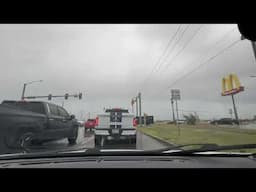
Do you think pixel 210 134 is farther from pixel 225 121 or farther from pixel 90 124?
pixel 90 124

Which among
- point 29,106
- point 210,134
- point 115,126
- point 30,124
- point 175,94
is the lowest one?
point 210,134

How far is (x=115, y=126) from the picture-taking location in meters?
10.9

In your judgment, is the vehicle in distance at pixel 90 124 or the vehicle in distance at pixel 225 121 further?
the vehicle in distance at pixel 90 124

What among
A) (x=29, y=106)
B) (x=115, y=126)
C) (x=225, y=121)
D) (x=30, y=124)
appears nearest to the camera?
(x=225, y=121)

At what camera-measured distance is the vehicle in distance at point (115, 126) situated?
30.7 feet

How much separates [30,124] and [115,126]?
394cm

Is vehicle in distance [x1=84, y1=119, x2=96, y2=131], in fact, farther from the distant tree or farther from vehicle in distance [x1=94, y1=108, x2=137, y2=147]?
the distant tree

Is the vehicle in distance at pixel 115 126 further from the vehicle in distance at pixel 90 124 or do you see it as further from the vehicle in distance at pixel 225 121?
the vehicle in distance at pixel 225 121

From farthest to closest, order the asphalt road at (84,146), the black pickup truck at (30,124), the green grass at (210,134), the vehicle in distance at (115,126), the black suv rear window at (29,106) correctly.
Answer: the vehicle in distance at (115,126) < the black suv rear window at (29,106) < the black pickup truck at (30,124) < the green grass at (210,134) < the asphalt road at (84,146)

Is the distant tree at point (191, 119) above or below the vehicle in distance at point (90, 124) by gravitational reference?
below

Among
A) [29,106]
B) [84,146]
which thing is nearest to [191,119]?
[84,146]

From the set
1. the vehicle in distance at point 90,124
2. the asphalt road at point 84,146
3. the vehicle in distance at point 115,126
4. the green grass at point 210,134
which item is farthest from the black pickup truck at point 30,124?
the green grass at point 210,134

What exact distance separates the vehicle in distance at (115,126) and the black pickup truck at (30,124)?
1.02m
